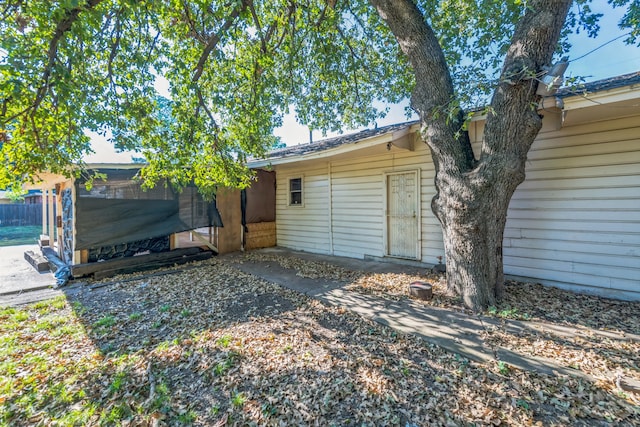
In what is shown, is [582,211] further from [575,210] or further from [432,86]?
[432,86]

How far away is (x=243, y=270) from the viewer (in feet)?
19.6

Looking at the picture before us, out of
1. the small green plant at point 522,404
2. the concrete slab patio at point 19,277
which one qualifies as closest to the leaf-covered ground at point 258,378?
the small green plant at point 522,404

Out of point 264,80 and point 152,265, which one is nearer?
point 264,80

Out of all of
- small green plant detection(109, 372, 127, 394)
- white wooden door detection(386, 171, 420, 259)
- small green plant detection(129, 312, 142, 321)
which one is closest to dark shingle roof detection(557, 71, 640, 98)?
white wooden door detection(386, 171, 420, 259)

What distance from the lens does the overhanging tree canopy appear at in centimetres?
317

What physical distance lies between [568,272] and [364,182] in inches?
162

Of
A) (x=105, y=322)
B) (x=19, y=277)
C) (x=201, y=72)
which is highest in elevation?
(x=201, y=72)

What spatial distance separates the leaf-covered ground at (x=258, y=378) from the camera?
193 centimetres

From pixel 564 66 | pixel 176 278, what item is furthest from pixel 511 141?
pixel 176 278

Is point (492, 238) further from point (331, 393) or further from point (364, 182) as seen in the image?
point (364, 182)

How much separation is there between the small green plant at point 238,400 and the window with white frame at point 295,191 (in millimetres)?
6412

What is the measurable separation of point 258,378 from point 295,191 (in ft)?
21.3

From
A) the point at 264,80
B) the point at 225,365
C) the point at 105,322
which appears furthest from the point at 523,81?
the point at 105,322

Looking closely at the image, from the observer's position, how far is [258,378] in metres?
2.35
